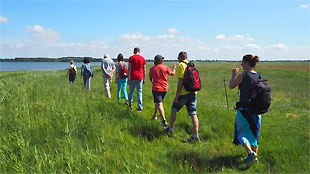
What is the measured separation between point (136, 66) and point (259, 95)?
13.7 feet

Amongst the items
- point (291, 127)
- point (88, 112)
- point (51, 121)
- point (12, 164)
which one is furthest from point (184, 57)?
point (291, 127)

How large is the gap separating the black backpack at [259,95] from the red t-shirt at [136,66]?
394 centimetres

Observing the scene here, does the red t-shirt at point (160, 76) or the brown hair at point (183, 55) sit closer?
the brown hair at point (183, 55)

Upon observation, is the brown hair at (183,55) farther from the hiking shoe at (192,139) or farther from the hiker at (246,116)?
the hiking shoe at (192,139)

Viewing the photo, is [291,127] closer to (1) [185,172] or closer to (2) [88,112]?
(1) [185,172]

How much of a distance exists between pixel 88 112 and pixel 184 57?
276 centimetres

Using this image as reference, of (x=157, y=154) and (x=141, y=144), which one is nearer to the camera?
(x=157, y=154)

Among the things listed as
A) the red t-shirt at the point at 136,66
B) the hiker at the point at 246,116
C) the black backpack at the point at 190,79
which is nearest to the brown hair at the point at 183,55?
the black backpack at the point at 190,79

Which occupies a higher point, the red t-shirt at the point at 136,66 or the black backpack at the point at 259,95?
the red t-shirt at the point at 136,66

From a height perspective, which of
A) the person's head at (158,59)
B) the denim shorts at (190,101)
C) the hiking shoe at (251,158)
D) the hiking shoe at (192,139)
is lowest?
the hiking shoe at (192,139)

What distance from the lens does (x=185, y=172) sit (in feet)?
10.0

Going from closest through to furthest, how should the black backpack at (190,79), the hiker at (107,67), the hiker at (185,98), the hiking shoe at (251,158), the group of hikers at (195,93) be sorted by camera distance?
the hiking shoe at (251,158), the group of hikers at (195,93), the black backpack at (190,79), the hiker at (185,98), the hiker at (107,67)

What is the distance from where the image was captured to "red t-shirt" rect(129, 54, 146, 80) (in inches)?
261

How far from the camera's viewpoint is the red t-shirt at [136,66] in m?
6.63
